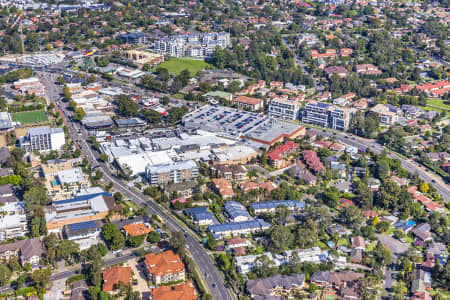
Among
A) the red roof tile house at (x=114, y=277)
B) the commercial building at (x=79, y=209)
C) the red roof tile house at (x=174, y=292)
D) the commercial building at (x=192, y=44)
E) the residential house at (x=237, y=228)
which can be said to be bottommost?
the red roof tile house at (x=174, y=292)

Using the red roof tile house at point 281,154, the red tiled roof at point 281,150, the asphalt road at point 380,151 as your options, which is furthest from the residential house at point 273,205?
the asphalt road at point 380,151

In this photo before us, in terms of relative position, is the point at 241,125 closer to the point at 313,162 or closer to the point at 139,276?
the point at 313,162

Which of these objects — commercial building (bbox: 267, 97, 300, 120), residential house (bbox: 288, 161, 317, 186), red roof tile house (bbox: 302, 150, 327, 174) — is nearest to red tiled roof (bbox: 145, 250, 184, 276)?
residential house (bbox: 288, 161, 317, 186)

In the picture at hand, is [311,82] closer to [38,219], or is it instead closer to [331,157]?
[331,157]

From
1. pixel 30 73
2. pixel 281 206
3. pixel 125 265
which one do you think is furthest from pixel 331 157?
pixel 30 73

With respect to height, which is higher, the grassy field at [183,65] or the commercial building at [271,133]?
the grassy field at [183,65]

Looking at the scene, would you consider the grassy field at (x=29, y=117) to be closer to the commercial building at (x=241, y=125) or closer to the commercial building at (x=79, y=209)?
the commercial building at (x=241, y=125)

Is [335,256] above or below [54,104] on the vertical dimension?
below
